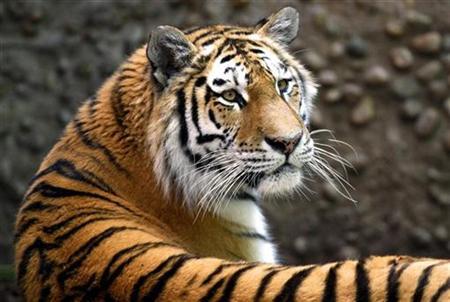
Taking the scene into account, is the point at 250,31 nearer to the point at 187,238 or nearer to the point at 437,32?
the point at 187,238

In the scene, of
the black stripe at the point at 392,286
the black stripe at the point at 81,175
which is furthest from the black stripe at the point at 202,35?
the black stripe at the point at 392,286

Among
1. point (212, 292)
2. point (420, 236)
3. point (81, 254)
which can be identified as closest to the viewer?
point (212, 292)

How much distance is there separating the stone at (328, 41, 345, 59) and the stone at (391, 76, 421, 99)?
1.19ft

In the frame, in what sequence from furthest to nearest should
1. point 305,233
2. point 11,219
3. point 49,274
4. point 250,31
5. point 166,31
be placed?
point 305,233 < point 11,219 < point 250,31 < point 166,31 < point 49,274

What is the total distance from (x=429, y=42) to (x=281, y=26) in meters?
2.68

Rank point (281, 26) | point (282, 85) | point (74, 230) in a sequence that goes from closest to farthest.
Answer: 1. point (74, 230)
2. point (282, 85)
3. point (281, 26)

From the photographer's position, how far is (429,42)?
6039 millimetres

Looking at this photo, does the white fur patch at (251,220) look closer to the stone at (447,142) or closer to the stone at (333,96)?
the stone at (333,96)

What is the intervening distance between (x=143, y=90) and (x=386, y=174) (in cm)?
297

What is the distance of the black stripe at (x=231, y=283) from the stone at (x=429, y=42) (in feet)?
12.6

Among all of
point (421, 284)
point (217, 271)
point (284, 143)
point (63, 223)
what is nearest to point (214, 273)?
point (217, 271)

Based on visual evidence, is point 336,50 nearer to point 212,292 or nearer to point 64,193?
point 64,193

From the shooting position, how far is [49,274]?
2799 mm

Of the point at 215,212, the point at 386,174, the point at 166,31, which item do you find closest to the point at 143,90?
the point at 166,31
